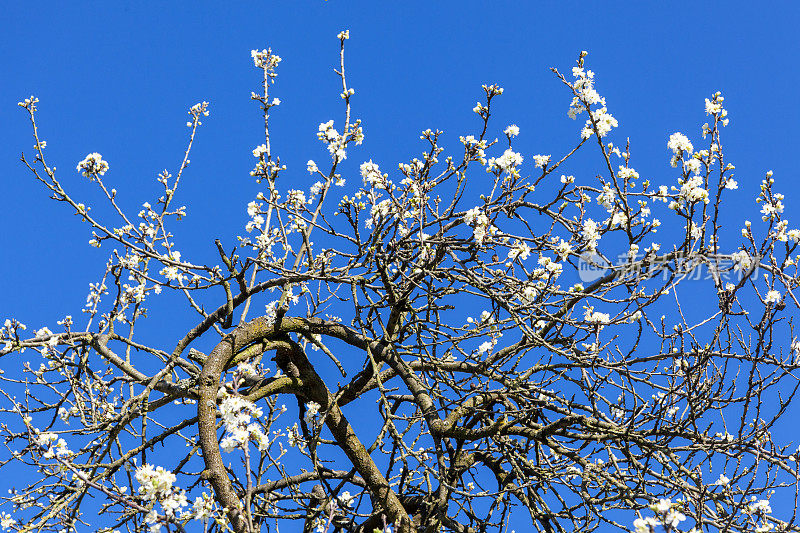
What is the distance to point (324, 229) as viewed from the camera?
171 inches

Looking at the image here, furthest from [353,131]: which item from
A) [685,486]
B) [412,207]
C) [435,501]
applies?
[685,486]

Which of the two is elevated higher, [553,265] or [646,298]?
[553,265]

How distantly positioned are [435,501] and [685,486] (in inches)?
50.2

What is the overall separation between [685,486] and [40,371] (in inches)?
155

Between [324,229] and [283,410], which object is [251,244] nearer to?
[324,229]

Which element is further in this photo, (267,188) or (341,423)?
(267,188)

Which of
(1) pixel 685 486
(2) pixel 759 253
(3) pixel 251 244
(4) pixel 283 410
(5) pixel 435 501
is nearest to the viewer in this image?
(1) pixel 685 486

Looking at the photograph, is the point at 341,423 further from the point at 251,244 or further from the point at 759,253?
the point at 759,253

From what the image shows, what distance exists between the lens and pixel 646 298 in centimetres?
359

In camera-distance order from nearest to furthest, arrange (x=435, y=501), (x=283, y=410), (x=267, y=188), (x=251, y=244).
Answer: (x=435, y=501), (x=251, y=244), (x=267, y=188), (x=283, y=410)

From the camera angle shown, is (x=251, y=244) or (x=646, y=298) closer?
(x=646, y=298)

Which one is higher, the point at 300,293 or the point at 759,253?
the point at 300,293

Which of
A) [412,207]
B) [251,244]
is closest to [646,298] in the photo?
[412,207]

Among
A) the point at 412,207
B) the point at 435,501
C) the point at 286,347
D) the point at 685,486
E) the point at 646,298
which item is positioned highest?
the point at 412,207
